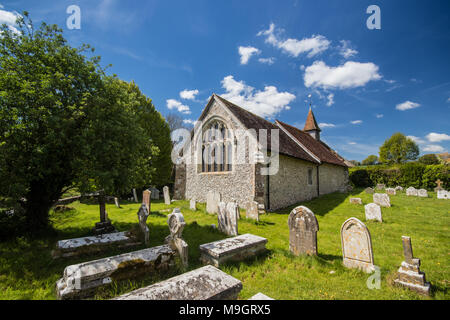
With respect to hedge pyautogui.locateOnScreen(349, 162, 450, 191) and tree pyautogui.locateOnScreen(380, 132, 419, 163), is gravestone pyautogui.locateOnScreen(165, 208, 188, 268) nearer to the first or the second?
hedge pyautogui.locateOnScreen(349, 162, 450, 191)

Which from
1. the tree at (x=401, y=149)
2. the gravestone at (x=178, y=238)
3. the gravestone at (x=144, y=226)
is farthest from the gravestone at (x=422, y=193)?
the tree at (x=401, y=149)

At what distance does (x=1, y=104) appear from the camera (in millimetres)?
4730

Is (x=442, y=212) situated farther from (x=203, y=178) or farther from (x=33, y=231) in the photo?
Answer: (x=33, y=231)

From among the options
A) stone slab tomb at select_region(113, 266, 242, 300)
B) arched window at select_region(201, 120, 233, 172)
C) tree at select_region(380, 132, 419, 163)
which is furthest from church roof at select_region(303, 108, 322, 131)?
tree at select_region(380, 132, 419, 163)

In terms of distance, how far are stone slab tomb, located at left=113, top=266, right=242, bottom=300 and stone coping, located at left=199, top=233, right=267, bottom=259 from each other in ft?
4.40

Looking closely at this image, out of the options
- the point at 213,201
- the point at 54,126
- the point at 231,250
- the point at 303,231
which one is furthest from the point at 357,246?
the point at 54,126

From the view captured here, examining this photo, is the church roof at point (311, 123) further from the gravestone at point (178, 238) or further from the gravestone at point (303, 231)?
the gravestone at point (178, 238)

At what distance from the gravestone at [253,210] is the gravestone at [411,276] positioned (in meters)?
5.30

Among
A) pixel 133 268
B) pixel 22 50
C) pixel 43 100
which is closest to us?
pixel 133 268

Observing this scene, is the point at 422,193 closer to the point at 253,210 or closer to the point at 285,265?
the point at 253,210

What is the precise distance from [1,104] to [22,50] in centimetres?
189

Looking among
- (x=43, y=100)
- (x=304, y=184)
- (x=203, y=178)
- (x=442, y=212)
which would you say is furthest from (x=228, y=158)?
(x=442, y=212)

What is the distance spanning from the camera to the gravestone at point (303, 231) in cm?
475

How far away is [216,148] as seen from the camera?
41.1 feet
